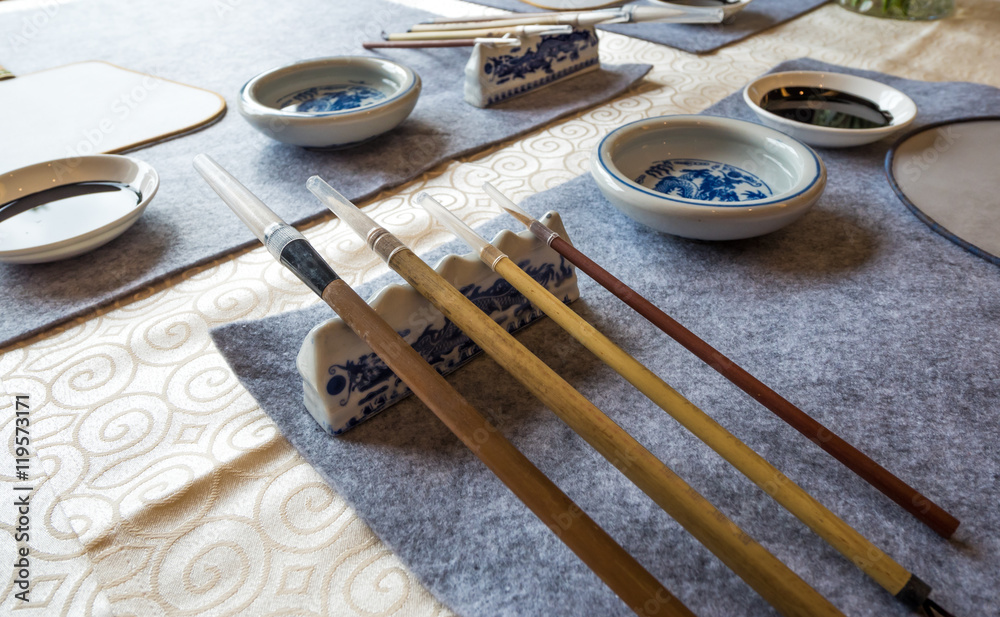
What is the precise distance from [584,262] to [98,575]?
0.34 m

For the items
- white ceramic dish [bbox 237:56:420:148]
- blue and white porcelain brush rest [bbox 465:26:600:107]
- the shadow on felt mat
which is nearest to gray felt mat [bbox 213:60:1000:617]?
the shadow on felt mat

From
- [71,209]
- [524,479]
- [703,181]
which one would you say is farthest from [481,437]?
[71,209]

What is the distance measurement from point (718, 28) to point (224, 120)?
905mm

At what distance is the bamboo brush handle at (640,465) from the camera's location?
25 centimetres

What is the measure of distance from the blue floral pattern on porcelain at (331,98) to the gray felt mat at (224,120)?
0.05m

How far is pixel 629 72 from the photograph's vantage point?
37.7 inches

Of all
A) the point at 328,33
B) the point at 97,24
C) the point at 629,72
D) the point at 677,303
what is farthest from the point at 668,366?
the point at 97,24

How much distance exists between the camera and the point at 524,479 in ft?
0.91

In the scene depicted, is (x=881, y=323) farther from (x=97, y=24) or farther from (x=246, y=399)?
(x=97, y=24)

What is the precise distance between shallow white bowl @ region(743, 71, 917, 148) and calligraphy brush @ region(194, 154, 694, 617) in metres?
0.55

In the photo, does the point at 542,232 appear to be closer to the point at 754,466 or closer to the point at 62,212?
the point at 754,466

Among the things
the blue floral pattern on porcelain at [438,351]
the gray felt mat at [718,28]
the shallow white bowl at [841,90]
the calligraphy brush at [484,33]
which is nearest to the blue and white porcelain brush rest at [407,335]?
the blue floral pattern on porcelain at [438,351]

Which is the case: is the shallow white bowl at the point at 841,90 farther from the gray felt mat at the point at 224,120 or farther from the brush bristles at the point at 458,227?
the brush bristles at the point at 458,227

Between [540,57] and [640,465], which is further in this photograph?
[540,57]
